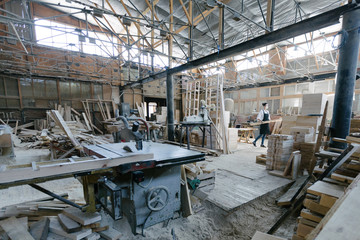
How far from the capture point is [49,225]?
1812mm

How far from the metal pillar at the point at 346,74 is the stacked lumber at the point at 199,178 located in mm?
2501

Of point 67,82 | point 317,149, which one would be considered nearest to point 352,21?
point 317,149

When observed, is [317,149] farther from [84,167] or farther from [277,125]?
[277,125]

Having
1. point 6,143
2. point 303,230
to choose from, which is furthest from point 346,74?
point 6,143

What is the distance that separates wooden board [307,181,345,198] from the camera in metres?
1.56

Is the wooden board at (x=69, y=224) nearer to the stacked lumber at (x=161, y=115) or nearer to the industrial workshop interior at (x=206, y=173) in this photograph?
the industrial workshop interior at (x=206, y=173)

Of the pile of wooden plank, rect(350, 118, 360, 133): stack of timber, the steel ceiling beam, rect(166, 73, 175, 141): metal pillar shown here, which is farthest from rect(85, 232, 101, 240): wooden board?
rect(350, 118, 360, 133): stack of timber

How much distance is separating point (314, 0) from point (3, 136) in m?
10.1

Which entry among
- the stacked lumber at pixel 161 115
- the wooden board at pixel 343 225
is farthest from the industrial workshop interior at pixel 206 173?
the stacked lumber at pixel 161 115

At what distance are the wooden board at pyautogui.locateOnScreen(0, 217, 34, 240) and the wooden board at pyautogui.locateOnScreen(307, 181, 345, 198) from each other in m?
2.82

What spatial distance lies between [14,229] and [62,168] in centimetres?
111

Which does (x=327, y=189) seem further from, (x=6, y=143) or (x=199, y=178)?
(x=6, y=143)

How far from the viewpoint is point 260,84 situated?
1091 centimetres

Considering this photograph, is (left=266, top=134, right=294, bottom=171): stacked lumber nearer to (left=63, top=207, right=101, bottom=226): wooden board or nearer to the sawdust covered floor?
the sawdust covered floor
